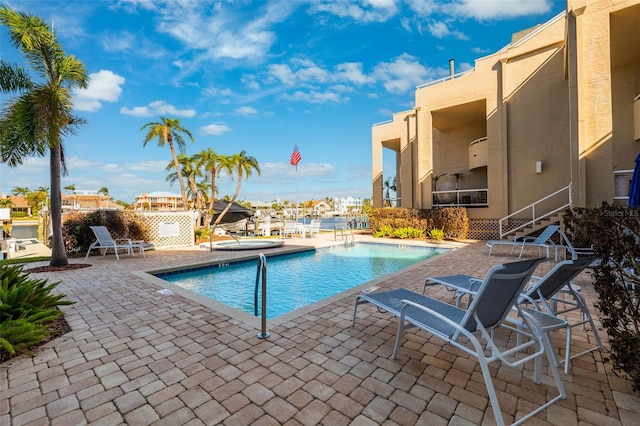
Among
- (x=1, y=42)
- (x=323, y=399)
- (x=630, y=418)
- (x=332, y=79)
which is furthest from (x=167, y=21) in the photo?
(x=630, y=418)

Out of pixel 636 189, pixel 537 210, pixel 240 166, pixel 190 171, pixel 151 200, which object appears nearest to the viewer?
pixel 636 189

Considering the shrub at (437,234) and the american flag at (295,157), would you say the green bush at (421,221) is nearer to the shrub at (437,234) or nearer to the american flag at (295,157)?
the shrub at (437,234)

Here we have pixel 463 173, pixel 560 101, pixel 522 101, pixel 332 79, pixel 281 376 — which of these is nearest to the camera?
pixel 281 376

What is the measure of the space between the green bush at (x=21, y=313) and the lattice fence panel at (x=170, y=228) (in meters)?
7.63

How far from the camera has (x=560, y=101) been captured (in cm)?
1146

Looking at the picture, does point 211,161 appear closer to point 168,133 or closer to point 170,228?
point 168,133

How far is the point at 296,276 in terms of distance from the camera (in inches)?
300

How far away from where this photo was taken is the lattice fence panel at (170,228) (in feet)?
38.2

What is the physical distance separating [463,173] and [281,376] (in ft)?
55.4

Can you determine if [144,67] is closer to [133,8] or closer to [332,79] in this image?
[133,8]

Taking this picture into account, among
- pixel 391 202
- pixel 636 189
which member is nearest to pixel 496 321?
pixel 636 189

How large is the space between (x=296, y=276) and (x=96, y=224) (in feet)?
25.6

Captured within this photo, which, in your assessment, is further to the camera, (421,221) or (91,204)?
(91,204)

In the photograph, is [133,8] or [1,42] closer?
[1,42]
